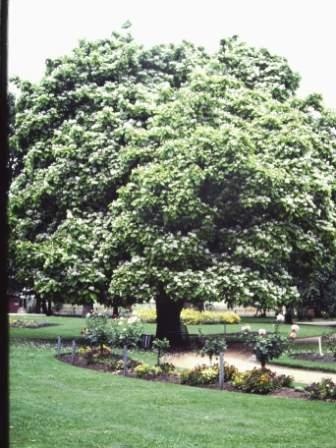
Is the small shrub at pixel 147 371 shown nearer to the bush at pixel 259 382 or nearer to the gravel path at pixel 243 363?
the bush at pixel 259 382

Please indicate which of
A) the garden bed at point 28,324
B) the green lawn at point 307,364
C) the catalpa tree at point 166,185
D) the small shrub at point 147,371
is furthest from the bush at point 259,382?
the garden bed at point 28,324

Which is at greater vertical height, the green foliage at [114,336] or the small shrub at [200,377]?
A: the green foliage at [114,336]

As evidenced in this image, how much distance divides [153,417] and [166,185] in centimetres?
741

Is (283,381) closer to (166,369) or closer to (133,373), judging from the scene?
Answer: (166,369)

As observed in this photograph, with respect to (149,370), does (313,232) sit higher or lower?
higher

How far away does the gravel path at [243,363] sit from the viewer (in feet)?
37.7

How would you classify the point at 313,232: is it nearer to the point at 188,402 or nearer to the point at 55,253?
the point at 55,253

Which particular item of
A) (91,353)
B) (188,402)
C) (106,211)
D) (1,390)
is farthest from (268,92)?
(1,390)

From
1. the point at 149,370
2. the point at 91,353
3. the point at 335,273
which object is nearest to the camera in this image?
the point at 149,370

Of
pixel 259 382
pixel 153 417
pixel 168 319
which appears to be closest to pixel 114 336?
pixel 259 382

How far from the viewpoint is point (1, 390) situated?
9.12 ft

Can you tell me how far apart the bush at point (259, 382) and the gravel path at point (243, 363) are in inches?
51.2

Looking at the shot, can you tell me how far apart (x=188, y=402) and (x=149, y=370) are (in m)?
2.46

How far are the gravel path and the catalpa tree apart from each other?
Result: 1.19 metres
